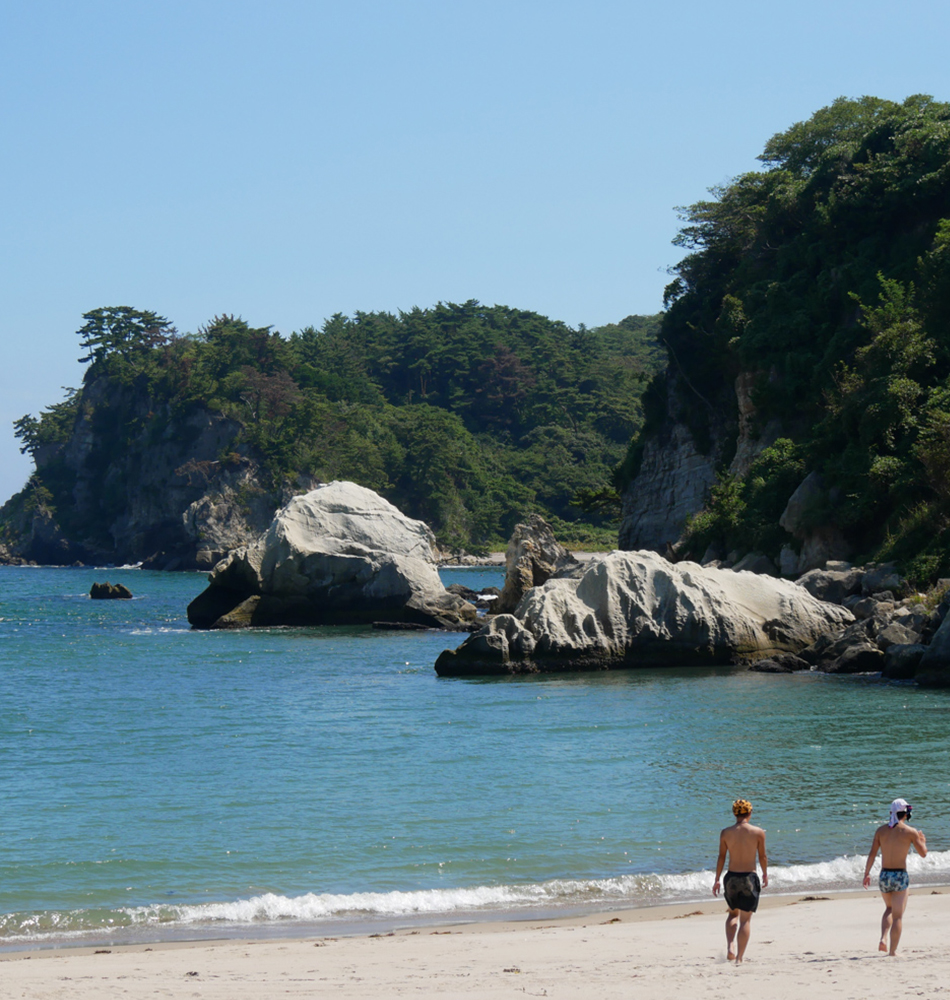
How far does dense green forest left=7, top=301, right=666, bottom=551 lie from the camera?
98.6 m

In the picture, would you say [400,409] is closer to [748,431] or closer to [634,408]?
[634,408]

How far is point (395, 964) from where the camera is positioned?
916 cm

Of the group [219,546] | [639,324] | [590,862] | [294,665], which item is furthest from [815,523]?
[639,324]

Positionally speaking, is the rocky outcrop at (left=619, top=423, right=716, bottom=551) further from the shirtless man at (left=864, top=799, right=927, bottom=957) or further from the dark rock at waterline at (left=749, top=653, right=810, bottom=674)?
the shirtless man at (left=864, top=799, right=927, bottom=957)

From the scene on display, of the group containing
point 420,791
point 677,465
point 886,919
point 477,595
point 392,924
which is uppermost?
point 677,465

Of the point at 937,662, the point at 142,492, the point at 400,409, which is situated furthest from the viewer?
the point at 400,409

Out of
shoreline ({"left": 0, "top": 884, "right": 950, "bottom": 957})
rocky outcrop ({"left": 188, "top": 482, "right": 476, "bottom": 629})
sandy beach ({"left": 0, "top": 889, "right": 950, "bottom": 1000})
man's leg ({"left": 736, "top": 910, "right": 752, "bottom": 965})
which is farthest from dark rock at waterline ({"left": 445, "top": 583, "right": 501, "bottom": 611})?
man's leg ({"left": 736, "top": 910, "right": 752, "bottom": 965})

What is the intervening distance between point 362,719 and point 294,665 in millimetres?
8938

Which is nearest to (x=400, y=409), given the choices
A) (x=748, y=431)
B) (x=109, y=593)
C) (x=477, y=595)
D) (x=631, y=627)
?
(x=109, y=593)

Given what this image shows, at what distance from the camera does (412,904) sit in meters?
11.6

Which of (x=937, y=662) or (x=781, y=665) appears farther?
(x=781, y=665)

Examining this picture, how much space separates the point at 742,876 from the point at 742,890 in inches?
3.9

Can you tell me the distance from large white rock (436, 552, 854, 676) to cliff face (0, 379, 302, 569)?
216 ft

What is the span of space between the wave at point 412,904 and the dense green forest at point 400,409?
7766 centimetres
